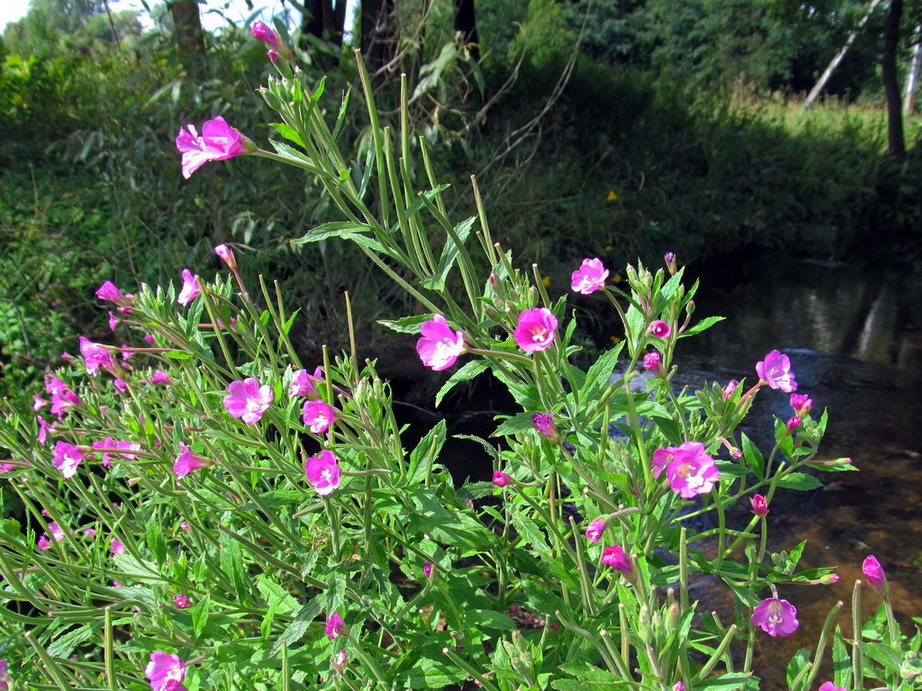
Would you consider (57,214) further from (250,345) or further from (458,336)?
(458,336)

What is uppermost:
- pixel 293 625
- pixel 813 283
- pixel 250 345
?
pixel 250 345

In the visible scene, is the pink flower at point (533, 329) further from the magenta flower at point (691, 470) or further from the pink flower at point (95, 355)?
the pink flower at point (95, 355)

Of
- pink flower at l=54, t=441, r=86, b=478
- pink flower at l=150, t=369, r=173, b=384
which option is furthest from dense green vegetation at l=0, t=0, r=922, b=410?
pink flower at l=54, t=441, r=86, b=478

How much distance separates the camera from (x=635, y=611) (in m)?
0.97

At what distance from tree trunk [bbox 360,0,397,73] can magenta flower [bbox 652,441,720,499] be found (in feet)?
11.5

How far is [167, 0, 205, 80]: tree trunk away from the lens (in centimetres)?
340

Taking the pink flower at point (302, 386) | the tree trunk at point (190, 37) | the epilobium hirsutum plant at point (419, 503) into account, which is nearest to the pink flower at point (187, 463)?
the epilobium hirsutum plant at point (419, 503)

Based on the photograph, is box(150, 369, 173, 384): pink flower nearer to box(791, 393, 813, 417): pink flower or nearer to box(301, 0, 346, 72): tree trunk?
box(791, 393, 813, 417): pink flower

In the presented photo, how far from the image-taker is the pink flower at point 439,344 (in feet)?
3.28

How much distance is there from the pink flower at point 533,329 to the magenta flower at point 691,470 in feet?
0.76

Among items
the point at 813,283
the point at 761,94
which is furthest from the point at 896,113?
the point at 813,283

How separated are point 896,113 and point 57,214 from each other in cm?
1188

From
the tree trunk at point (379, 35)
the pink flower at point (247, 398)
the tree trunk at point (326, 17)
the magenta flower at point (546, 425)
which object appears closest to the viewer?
→ the magenta flower at point (546, 425)

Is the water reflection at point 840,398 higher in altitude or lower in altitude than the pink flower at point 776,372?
lower
